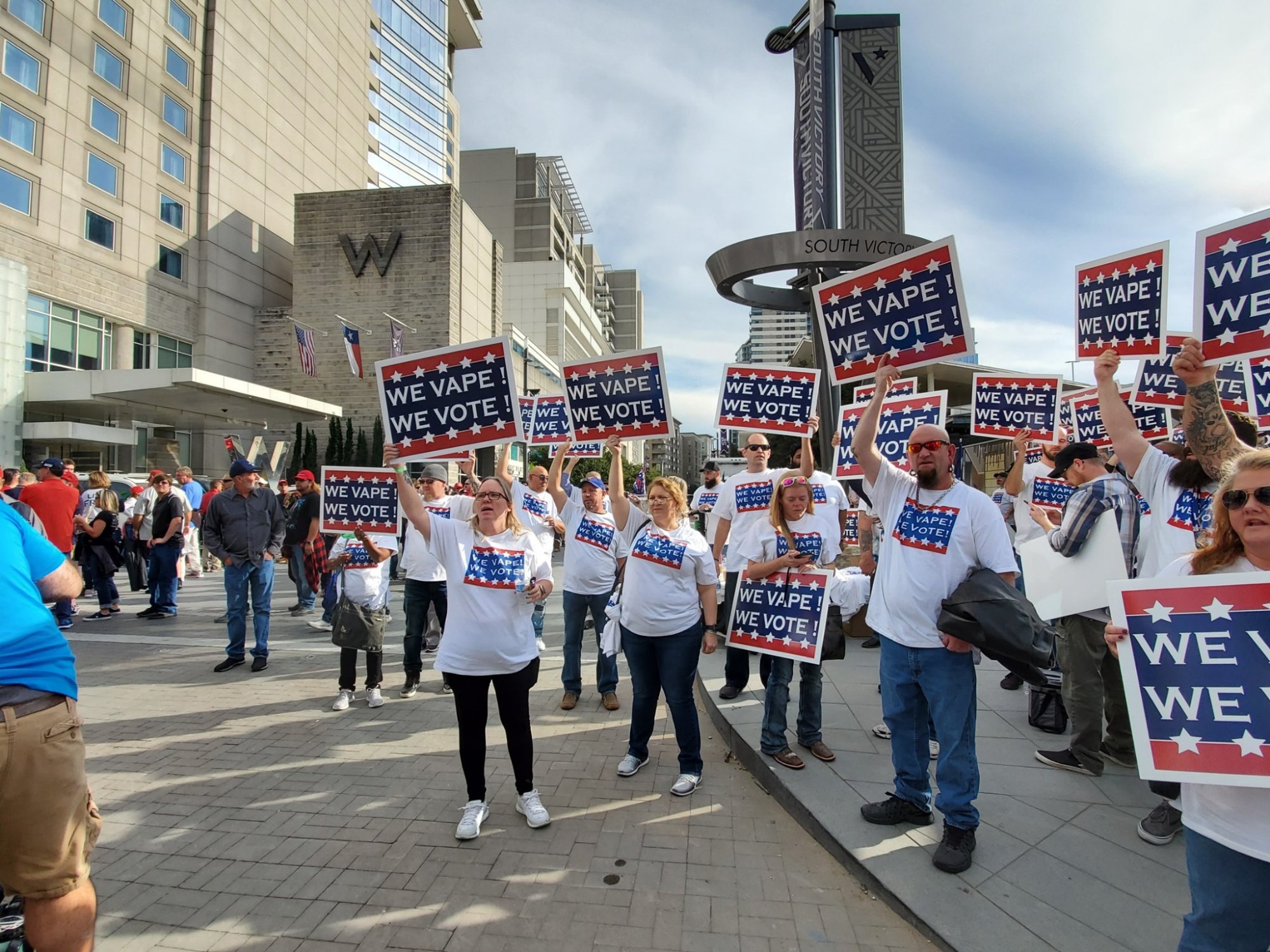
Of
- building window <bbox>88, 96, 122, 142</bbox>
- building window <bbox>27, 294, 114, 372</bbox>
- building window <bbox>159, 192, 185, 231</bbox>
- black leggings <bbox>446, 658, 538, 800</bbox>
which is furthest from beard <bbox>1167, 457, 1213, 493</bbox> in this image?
building window <bbox>159, 192, 185, 231</bbox>

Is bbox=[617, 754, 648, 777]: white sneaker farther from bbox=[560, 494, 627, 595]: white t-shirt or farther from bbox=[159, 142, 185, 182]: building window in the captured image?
bbox=[159, 142, 185, 182]: building window

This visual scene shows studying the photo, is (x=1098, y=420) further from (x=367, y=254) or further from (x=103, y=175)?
(x=367, y=254)

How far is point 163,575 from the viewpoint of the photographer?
9844mm

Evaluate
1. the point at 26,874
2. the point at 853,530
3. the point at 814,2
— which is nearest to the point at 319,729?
the point at 26,874

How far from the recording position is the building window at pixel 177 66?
31375mm

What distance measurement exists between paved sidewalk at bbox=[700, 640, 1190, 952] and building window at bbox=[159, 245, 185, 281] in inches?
1471

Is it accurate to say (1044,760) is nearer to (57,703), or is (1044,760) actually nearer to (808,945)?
(808,945)

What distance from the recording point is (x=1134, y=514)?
3789mm

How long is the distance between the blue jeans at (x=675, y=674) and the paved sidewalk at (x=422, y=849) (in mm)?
331

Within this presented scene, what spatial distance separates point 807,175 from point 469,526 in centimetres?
1061

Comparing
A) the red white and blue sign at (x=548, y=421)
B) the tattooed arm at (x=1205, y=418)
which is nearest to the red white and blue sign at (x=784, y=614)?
the tattooed arm at (x=1205, y=418)

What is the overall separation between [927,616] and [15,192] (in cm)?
3367

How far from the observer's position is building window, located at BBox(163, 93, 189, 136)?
31.2 meters

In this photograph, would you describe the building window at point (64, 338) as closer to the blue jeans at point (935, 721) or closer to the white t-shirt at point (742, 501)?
the white t-shirt at point (742, 501)
